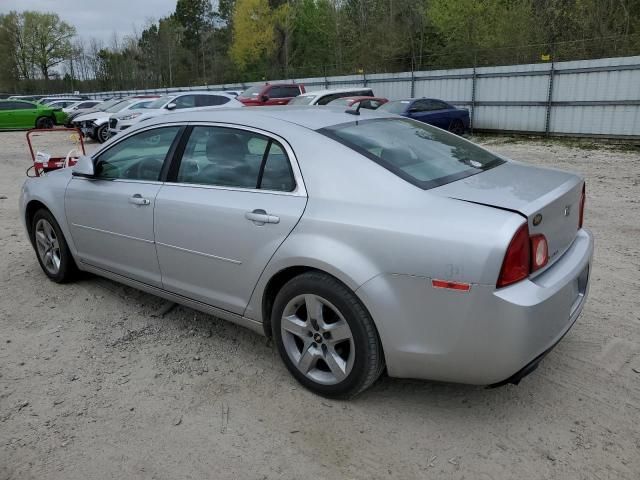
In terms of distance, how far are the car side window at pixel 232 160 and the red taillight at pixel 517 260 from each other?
1.24m

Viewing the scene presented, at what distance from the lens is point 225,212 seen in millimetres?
3098

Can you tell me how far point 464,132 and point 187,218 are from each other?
16.6 m

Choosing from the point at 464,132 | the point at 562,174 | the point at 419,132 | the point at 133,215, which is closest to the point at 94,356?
the point at 133,215

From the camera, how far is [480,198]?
8.29 feet

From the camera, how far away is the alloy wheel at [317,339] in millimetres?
2746

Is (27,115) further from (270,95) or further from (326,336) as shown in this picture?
(326,336)

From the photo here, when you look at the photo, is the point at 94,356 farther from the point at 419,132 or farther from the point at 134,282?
the point at 419,132

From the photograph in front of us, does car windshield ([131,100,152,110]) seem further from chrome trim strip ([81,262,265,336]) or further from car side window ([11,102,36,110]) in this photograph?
chrome trim strip ([81,262,265,336])

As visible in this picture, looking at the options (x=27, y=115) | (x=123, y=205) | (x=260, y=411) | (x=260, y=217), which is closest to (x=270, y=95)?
(x=27, y=115)

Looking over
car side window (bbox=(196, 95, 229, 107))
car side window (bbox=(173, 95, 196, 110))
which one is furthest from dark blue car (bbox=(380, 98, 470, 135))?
car side window (bbox=(173, 95, 196, 110))

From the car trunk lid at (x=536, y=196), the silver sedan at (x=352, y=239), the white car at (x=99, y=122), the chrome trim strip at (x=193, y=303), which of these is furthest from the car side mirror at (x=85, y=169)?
the white car at (x=99, y=122)

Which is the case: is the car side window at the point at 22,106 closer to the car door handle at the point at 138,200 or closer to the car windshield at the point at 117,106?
the car windshield at the point at 117,106

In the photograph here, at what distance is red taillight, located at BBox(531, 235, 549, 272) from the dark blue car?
1310cm

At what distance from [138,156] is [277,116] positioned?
4.14 feet
